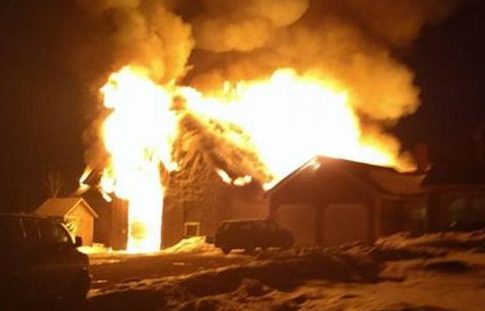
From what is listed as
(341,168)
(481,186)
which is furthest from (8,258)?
(341,168)

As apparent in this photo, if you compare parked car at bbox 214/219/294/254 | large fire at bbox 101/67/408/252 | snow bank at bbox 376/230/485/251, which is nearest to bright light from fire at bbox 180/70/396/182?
large fire at bbox 101/67/408/252

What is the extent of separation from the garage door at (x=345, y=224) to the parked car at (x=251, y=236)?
8.74 ft

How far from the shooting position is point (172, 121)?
49.2 metres

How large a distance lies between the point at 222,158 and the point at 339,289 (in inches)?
1253

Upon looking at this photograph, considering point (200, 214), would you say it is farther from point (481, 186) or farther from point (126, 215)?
point (481, 186)

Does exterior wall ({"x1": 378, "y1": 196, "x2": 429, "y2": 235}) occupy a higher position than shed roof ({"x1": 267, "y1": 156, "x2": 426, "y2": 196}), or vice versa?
shed roof ({"x1": 267, "y1": 156, "x2": 426, "y2": 196})

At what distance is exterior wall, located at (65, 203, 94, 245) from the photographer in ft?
162

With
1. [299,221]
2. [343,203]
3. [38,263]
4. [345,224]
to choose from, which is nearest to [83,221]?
[299,221]

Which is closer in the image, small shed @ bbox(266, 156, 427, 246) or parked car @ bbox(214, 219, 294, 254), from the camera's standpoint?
parked car @ bbox(214, 219, 294, 254)

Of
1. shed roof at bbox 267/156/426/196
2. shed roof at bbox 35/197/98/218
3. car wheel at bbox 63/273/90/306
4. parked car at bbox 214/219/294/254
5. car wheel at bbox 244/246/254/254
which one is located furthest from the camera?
shed roof at bbox 35/197/98/218

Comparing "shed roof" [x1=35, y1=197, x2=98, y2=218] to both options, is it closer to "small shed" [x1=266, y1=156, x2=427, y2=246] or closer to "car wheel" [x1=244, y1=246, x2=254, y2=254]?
"small shed" [x1=266, y1=156, x2=427, y2=246]

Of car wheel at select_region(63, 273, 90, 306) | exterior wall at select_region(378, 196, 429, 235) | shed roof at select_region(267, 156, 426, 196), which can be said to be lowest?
car wheel at select_region(63, 273, 90, 306)

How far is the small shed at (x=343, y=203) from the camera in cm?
3653

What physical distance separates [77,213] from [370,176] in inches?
822
